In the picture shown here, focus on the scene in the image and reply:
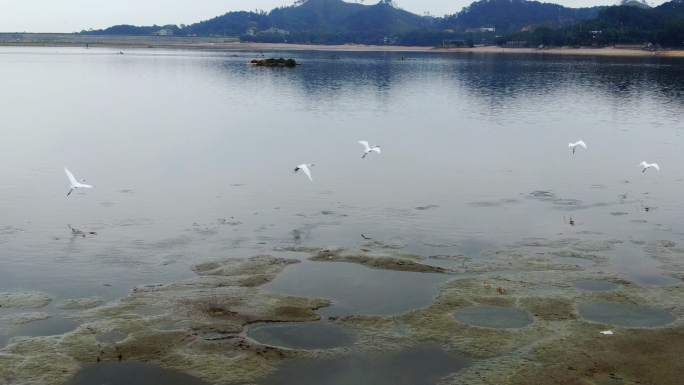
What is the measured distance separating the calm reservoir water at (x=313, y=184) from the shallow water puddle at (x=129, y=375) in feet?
5.47

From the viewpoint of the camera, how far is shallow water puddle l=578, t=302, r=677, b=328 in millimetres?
10865

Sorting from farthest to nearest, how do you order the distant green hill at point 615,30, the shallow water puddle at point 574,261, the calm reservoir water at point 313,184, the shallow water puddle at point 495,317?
the distant green hill at point 615,30, the calm reservoir water at point 313,184, the shallow water puddle at point 574,261, the shallow water puddle at point 495,317

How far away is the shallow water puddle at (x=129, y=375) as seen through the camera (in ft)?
29.8

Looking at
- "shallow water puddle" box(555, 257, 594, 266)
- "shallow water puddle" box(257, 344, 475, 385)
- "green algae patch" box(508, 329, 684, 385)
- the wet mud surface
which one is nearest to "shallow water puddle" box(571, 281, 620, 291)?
the wet mud surface

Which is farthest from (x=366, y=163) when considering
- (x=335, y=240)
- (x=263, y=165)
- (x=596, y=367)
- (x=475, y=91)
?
(x=475, y=91)

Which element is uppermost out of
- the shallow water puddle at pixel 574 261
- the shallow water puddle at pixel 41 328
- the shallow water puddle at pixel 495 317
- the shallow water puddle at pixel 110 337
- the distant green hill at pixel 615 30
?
the distant green hill at pixel 615 30

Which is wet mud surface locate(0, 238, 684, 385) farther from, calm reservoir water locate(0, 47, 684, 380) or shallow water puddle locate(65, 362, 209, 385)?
calm reservoir water locate(0, 47, 684, 380)

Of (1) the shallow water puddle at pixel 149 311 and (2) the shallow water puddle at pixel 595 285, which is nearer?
(1) the shallow water puddle at pixel 149 311

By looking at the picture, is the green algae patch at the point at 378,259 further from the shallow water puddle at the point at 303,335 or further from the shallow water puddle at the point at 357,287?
the shallow water puddle at the point at 303,335

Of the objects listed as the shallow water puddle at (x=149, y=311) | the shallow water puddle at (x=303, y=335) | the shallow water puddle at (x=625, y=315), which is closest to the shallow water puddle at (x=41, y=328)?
the shallow water puddle at (x=149, y=311)

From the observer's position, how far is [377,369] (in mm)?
9508

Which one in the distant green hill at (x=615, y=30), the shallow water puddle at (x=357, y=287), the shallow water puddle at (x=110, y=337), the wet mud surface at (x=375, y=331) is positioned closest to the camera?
the wet mud surface at (x=375, y=331)

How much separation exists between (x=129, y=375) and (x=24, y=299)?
363 centimetres

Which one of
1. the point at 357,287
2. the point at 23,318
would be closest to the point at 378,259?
the point at 357,287
